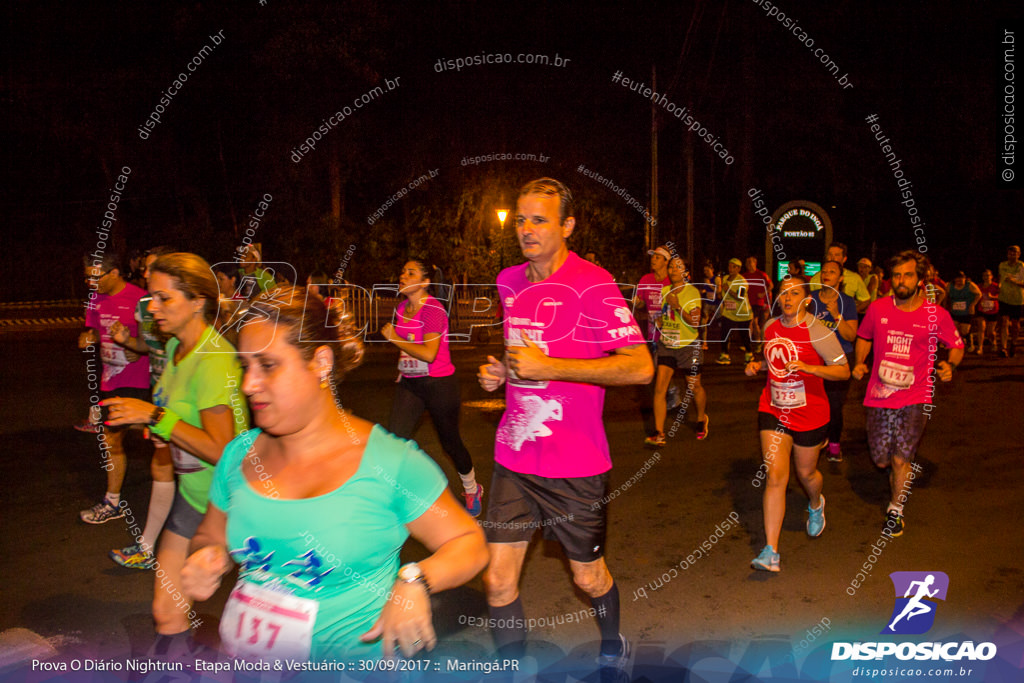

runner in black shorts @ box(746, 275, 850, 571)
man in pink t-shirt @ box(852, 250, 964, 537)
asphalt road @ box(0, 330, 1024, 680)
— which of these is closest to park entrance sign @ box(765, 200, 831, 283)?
asphalt road @ box(0, 330, 1024, 680)

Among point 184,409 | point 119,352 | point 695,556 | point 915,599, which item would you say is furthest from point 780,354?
point 119,352

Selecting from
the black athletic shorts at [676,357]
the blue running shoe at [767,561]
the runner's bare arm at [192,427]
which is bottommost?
the blue running shoe at [767,561]

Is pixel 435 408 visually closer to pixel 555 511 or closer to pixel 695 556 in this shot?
pixel 695 556

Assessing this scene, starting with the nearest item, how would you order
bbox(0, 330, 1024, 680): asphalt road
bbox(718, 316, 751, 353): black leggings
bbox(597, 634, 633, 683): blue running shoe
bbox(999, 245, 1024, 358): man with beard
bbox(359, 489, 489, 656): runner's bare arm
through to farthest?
bbox(359, 489, 489, 656): runner's bare arm, bbox(597, 634, 633, 683): blue running shoe, bbox(0, 330, 1024, 680): asphalt road, bbox(718, 316, 751, 353): black leggings, bbox(999, 245, 1024, 358): man with beard

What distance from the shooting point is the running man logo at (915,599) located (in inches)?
172

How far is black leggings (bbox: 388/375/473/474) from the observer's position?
627 cm

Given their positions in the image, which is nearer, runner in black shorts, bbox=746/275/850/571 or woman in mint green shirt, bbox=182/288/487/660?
woman in mint green shirt, bbox=182/288/487/660

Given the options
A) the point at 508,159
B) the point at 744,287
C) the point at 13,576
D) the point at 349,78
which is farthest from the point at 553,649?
the point at 349,78

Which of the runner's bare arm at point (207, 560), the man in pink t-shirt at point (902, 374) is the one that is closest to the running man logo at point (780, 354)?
the man in pink t-shirt at point (902, 374)

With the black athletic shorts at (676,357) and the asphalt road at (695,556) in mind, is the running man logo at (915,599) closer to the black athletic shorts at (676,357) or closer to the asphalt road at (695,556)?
the asphalt road at (695,556)

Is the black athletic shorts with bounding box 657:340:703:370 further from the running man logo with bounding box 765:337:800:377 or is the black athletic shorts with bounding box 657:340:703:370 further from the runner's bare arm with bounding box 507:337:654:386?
the runner's bare arm with bounding box 507:337:654:386

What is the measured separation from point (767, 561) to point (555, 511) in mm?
Result: 2134

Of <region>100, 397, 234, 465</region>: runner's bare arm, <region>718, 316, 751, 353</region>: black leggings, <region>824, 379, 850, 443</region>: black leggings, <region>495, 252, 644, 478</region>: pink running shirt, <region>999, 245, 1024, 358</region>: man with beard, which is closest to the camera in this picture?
<region>100, 397, 234, 465</region>: runner's bare arm

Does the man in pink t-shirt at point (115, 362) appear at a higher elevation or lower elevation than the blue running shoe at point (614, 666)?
higher
